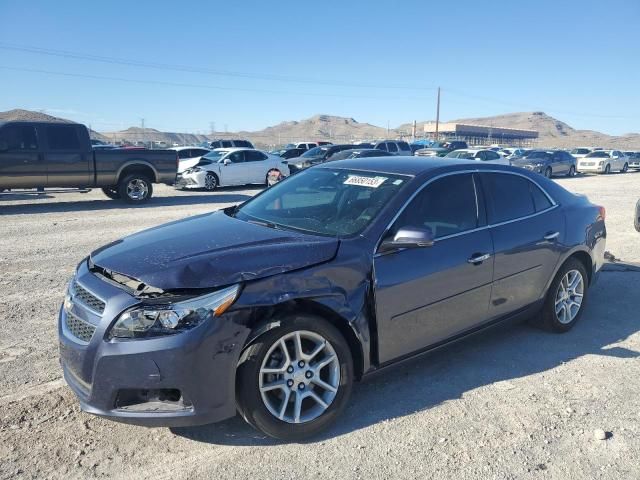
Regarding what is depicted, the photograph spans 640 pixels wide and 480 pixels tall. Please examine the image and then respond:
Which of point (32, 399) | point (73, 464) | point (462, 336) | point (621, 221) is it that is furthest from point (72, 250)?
point (621, 221)

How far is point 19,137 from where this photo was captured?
12.7m

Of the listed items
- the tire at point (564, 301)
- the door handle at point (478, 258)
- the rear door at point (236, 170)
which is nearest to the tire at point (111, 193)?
the rear door at point (236, 170)

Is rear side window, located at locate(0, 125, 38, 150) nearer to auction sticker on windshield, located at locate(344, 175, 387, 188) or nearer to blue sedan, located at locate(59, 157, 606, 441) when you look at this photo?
blue sedan, located at locate(59, 157, 606, 441)

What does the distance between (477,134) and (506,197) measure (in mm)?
121071

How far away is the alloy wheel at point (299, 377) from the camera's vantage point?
308cm

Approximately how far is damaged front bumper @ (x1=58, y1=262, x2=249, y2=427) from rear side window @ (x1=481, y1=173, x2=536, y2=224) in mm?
2458

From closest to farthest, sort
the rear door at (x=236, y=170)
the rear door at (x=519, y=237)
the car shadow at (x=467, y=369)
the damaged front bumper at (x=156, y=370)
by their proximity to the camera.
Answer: the damaged front bumper at (x=156, y=370)
the car shadow at (x=467, y=369)
the rear door at (x=519, y=237)
the rear door at (x=236, y=170)

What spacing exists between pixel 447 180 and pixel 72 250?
618 cm

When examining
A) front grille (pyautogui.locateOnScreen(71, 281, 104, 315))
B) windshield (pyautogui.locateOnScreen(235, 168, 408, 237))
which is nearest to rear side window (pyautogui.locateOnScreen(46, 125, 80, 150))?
windshield (pyautogui.locateOnScreen(235, 168, 408, 237))

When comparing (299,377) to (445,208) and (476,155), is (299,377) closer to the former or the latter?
(445,208)

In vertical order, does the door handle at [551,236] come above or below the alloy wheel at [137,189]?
above

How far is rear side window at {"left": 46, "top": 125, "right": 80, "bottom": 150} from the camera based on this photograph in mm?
13117

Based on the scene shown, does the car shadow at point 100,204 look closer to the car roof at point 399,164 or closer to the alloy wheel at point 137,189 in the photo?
the alloy wheel at point 137,189

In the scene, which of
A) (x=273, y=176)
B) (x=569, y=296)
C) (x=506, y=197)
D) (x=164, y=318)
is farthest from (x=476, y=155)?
(x=164, y=318)
